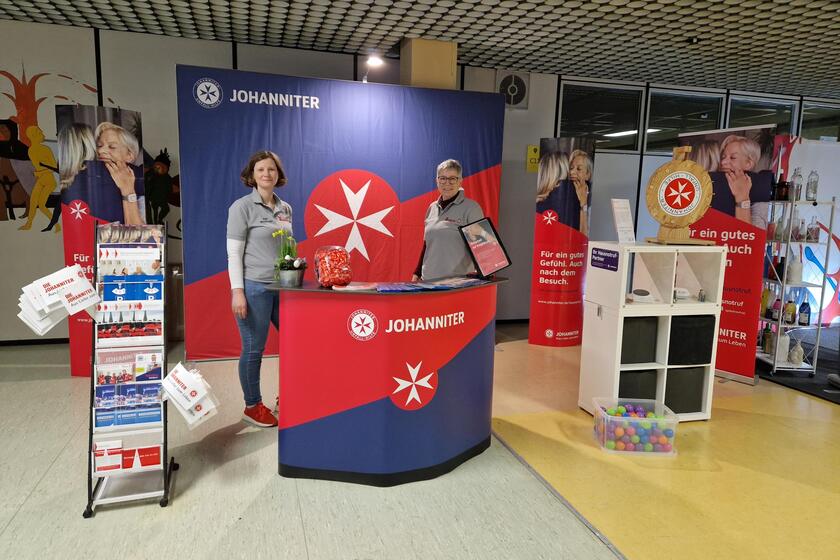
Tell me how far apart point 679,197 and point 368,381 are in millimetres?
2477

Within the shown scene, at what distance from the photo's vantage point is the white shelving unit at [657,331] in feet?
12.2

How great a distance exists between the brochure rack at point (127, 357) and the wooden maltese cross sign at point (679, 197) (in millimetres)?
3142

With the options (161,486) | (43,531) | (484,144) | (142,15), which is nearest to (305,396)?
(161,486)

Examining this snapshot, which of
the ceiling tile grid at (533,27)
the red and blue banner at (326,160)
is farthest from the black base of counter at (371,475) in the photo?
the ceiling tile grid at (533,27)

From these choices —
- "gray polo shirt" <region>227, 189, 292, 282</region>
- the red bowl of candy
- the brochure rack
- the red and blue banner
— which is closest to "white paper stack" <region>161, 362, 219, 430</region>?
the brochure rack

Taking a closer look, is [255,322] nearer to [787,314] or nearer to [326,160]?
[326,160]

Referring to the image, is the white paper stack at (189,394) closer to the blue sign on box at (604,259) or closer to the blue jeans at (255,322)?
the blue jeans at (255,322)

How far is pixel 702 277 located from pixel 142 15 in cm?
506

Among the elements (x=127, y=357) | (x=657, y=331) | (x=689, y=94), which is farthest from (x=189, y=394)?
(x=689, y=94)

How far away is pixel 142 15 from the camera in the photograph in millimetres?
4805

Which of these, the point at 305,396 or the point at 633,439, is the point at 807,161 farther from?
the point at 305,396

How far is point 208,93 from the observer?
4750mm

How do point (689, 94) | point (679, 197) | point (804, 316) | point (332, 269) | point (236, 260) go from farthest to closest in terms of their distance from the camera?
point (689, 94), point (804, 316), point (679, 197), point (236, 260), point (332, 269)

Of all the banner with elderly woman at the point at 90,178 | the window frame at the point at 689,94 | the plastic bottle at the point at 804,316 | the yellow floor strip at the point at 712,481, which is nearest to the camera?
the yellow floor strip at the point at 712,481
